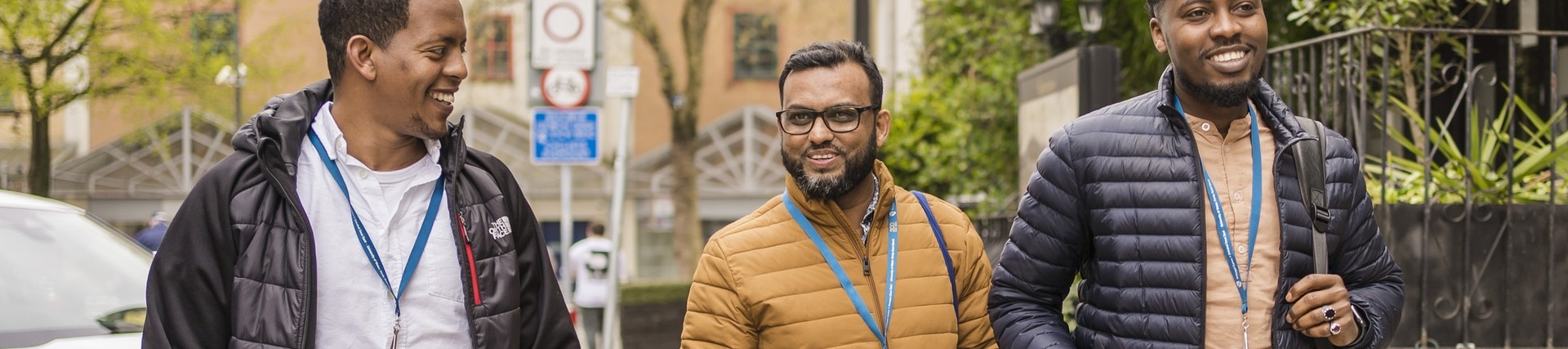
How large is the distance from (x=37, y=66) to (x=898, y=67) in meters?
10.3

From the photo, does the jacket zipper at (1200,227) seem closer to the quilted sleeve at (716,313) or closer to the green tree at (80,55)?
the quilted sleeve at (716,313)

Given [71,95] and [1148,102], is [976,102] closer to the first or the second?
[1148,102]

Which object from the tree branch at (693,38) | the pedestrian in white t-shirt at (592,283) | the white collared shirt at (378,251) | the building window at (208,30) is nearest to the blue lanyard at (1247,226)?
the white collared shirt at (378,251)

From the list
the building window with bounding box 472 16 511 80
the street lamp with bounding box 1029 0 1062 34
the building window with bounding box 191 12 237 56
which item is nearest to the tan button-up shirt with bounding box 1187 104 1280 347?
the street lamp with bounding box 1029 0 1062 34

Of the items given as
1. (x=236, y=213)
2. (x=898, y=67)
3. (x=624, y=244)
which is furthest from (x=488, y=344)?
(x=624, y=244)

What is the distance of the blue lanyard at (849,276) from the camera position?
300 cm

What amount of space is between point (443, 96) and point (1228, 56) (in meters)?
1.54

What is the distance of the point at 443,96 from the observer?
2.71 m

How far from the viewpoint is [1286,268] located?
2734 mm

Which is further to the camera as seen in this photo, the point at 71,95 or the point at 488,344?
the point at 71,95

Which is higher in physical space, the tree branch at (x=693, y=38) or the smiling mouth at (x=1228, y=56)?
the tree branch at (x=693, y=38)

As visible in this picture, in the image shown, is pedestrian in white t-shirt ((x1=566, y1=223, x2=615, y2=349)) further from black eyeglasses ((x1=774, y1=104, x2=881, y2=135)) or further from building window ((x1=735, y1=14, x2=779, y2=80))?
building window ((x1=735, y1=14, x2=779, y2=80))

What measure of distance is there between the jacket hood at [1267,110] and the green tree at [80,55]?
1469 cm

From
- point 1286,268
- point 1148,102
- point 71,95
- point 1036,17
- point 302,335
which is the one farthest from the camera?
point 71,95
